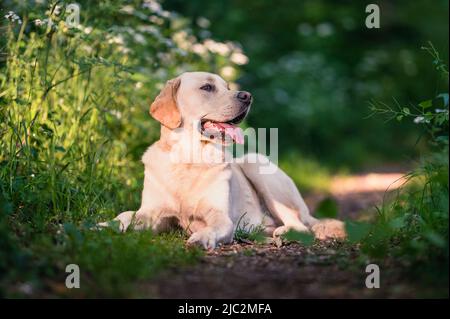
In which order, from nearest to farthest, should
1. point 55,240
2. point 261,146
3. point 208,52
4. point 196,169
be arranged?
1. point 55,240
2. point 196,169
3. point 208,52
4. point 261,146

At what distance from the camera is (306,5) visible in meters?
13.4

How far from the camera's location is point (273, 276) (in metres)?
3.18

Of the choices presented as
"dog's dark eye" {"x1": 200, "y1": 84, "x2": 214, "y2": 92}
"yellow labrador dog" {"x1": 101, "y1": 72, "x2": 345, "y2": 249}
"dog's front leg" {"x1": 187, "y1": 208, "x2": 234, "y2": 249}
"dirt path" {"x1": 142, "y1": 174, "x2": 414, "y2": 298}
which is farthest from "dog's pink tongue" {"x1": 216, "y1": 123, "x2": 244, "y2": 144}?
"dirt path" {"x1": 142, "y1": 174, "x2": 414, "y2": 298}

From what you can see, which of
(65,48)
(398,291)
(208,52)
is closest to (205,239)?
(398,291)

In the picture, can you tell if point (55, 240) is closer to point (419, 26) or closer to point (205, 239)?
point (205, 239)

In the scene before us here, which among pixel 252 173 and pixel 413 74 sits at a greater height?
pixel 413 74

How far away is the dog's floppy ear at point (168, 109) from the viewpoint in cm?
446

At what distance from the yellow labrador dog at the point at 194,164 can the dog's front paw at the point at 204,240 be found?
210 millimetres

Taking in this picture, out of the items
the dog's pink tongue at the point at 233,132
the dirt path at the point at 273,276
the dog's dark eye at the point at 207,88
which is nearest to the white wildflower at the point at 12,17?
the dog's dark eye at the point at 207,88

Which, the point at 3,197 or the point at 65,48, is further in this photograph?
the point at 65,48

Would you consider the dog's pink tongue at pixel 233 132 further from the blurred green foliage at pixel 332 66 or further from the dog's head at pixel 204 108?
the blurred green foliage at pixel 332 66

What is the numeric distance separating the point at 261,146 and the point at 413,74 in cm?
620

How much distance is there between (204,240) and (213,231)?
5.5 inches

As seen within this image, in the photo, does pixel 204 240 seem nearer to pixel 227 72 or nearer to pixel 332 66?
pixel 227 72
